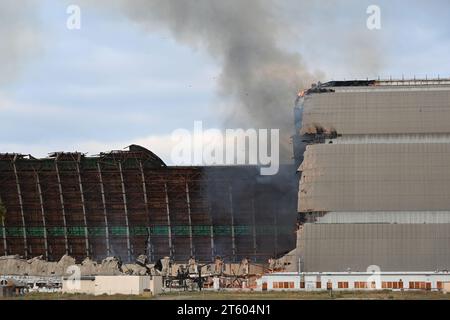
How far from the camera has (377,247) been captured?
17575cm

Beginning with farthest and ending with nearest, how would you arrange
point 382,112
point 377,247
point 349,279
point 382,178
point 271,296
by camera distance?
point 382,112 → point 382,178 → point 377,247 → point 349,279 → point 271,296

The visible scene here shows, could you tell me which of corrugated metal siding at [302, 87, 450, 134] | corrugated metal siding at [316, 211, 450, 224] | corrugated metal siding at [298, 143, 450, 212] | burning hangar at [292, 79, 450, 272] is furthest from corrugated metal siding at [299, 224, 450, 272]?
corrugated metal siding at [302, 87, 450, 134]

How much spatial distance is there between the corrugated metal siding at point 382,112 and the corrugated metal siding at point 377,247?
15240mm

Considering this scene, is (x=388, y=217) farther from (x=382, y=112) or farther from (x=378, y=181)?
(x=382, y=112)

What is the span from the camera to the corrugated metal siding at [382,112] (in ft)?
582

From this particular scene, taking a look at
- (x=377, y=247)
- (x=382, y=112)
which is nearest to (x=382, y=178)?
(x=382, y=112)

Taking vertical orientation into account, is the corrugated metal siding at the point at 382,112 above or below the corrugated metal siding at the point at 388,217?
above

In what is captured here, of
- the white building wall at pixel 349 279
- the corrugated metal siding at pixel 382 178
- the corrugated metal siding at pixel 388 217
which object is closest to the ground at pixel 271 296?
the white building wall at pixel 349 279

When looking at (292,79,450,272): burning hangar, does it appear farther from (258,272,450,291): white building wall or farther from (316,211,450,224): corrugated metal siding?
(258,272,450,291): white building wall

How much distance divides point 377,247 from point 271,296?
107 feet

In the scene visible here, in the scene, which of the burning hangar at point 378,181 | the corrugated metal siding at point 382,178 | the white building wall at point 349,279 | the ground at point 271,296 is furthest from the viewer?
the corrugated metal siding at point 382,178

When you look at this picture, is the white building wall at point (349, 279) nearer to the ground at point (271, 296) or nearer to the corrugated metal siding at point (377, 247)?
the corrugated metal siding at point (377, 247)

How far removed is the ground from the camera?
5655 inches
